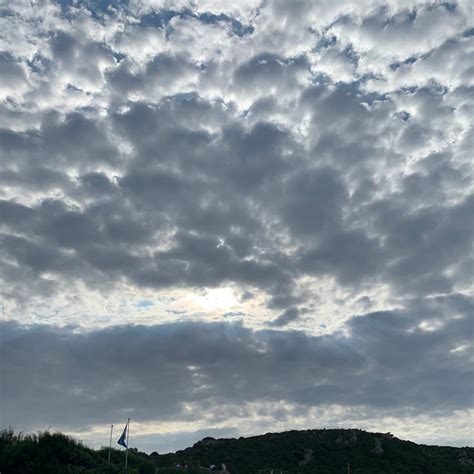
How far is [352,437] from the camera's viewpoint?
13450cm

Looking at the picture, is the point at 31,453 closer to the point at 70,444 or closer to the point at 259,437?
the point at 70,444

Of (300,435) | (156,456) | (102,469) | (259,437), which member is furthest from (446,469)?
(102,469)

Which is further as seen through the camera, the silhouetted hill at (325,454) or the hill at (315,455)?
the silhouetted hill at (325,454)

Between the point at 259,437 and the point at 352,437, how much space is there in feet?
69.6

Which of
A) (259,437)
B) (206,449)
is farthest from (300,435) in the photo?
(206,449)

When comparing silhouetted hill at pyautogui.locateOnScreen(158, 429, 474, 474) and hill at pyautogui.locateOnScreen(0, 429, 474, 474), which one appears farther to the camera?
→ silhouetted hill at pyautogui.locateOnScreen(158, 429, 474, 474)

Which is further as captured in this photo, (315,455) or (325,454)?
(325,454)

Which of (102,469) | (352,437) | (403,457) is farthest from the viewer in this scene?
(352,437)

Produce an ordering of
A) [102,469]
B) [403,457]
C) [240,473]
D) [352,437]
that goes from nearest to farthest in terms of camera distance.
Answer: [102,469], [240,473], [403,457], [352,437]

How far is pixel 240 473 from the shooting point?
100812 millimetres

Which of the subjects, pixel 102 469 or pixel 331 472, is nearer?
pixel 102 469

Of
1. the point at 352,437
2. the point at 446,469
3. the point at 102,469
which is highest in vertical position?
the point at 352,437

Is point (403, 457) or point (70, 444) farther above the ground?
point (403, 457)

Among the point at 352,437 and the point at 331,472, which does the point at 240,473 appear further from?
the point at 352,437
